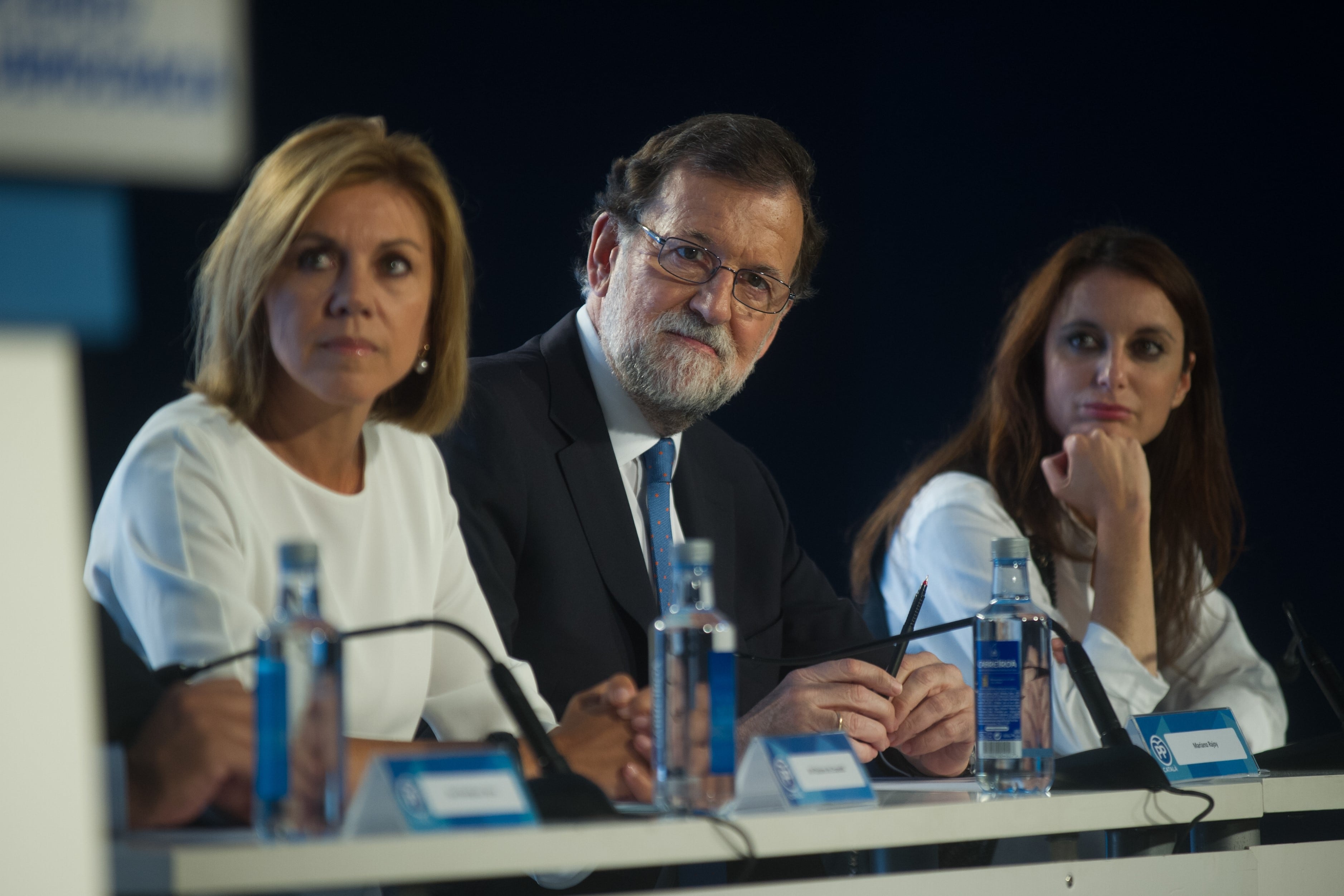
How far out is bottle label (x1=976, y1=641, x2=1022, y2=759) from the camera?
1324 mm

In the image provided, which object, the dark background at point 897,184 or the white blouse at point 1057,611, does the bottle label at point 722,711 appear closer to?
the white blouse at point 1057,611

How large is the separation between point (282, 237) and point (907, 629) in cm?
79

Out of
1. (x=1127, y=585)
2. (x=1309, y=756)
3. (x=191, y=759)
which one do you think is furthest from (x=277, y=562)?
(x=1127, y=585)

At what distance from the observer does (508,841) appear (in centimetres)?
93

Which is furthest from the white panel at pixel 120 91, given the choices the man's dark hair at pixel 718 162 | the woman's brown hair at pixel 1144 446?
the woman's brown hair at pixel 1144 446

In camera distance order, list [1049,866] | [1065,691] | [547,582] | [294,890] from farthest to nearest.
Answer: [1065,691]
[547,582]
[1049,866]
[294,890]

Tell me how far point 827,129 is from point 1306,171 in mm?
1141

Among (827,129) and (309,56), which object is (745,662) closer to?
(309,56)

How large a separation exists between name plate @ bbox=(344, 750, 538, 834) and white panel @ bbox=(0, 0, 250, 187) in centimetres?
43

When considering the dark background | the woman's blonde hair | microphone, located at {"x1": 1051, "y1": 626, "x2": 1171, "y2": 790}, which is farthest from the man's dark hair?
microphone, located at {"x1": 1051, "y1": 626, "x2": 1171, "y2": 790}

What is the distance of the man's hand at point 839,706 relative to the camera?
4.93 ft

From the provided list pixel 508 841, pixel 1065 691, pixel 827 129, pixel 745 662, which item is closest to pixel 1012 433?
pixel 1065 691

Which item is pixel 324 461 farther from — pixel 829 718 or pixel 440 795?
pixel 829 718

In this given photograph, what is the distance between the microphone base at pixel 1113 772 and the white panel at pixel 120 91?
998 millimetres
